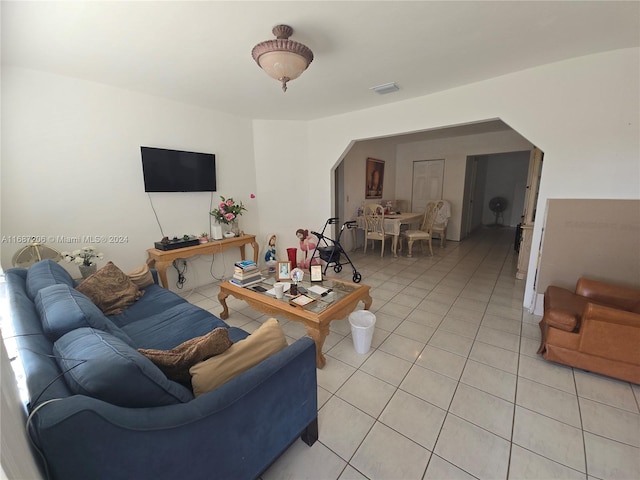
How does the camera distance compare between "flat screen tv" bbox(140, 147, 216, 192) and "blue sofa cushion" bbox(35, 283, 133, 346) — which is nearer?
"blue sofa cushion" bbox(35, 283, 133, 346)

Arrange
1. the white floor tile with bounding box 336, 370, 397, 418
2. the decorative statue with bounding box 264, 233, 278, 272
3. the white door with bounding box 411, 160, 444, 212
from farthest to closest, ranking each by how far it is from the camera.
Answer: the white door with bounding box 411, 160, 444, 212
the decorative statue with bounding box 264, 233, 278, 272
the white floor tile with bounding box 336, 370, 397, 418

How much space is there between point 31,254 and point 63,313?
1687 mm

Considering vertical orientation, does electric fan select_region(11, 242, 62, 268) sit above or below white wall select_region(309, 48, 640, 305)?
below

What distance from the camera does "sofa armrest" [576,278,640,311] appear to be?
2.04 metres

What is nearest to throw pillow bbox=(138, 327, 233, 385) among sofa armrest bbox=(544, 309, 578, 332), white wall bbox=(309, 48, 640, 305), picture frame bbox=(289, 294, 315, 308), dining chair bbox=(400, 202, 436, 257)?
picture frame bbox=(289, 294, 315, 308)

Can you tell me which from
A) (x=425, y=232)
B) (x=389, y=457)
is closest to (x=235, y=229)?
(x=389, y=457)

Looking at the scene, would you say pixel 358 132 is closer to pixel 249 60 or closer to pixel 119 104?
pixel 249 60

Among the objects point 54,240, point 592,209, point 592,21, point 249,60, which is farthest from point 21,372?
point 592,209

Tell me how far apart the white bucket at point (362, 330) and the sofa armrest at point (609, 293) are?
6.08 feet

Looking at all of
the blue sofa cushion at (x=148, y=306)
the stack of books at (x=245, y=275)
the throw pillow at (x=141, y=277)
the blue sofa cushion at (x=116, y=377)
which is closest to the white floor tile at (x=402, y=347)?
the stack of books at (x=245, y=275)

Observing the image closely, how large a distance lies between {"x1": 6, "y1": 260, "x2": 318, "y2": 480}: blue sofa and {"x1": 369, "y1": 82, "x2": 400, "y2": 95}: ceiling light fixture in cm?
283

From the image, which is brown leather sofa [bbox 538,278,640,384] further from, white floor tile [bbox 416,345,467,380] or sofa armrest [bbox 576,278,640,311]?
white floor tile [bbox 416,345,467,380]

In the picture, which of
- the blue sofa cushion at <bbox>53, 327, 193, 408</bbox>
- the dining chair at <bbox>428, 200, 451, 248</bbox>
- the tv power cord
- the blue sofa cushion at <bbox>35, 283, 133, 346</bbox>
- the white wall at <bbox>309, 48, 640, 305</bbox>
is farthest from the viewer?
the dining chair at <bbox>428, 200, 451, 248</bbox>

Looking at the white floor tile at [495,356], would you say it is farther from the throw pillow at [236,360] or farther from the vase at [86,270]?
the vase at [86,270]
